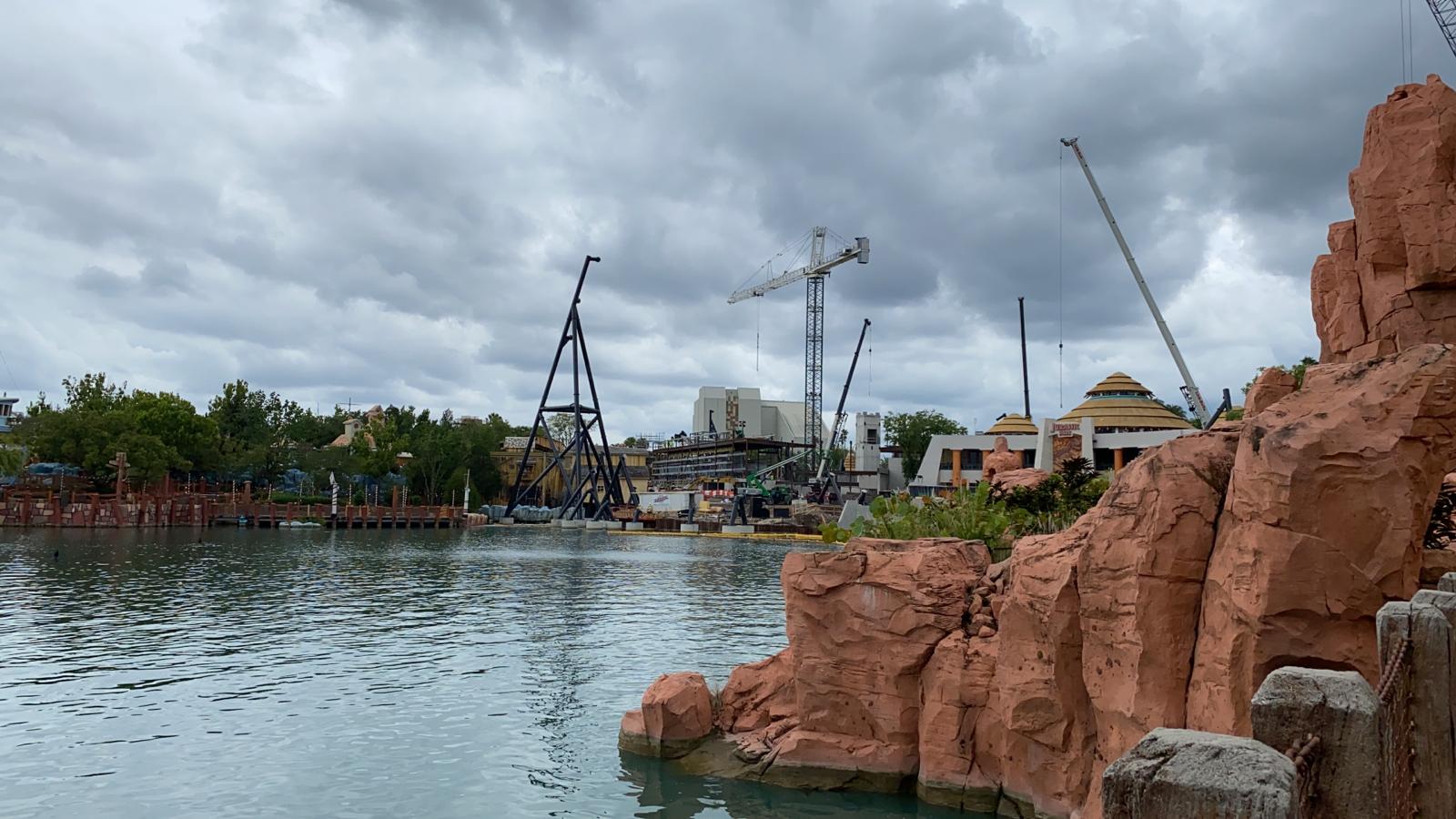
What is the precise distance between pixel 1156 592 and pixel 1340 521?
1510 mm

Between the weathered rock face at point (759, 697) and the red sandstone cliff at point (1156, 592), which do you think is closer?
the red sandstone cliff at point (1156, 592)

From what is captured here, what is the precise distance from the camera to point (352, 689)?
17484 mm

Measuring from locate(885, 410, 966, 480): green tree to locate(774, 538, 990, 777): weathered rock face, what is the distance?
103 metres

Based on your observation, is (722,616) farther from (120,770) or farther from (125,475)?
(125,475)

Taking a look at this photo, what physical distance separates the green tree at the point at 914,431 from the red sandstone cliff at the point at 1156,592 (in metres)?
99.1

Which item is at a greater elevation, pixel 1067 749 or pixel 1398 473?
pixel 1398 473

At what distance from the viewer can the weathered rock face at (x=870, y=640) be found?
11.8 m

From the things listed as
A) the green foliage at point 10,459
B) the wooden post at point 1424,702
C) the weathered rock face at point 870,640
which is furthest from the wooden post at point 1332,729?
the green foliage at point 10,459

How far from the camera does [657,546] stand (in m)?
69.9

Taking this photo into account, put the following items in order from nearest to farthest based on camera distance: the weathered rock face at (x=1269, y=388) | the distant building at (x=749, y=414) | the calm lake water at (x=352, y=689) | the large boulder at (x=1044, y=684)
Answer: the large boulder at (x=1044, y=684)
the calm lake water at (x=352, y=689)
the weathered rock face at (x=1269, y=388)
the distant building at (x=749, y=414)

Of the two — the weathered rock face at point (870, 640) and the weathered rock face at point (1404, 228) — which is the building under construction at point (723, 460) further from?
the weathered rock face at point (870, 640)

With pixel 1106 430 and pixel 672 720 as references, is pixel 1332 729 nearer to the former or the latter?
pixel 672 720

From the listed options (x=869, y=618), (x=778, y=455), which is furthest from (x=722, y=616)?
(x=778, y=455)

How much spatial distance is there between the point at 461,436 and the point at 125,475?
45.4m
